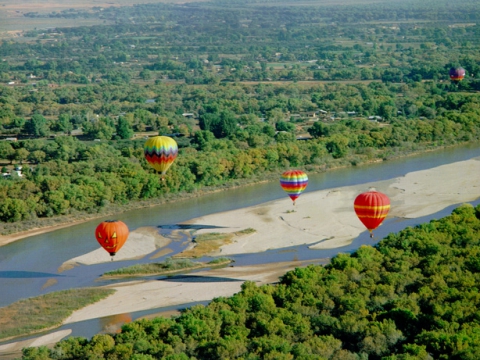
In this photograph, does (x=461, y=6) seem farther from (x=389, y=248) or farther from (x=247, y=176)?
(x=389, y=248)

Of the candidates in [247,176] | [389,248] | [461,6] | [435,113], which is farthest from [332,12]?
[389,248]

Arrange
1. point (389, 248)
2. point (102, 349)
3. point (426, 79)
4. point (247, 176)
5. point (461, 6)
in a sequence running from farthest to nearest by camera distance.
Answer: point (461, 6), point (426, 79), point (247, 176), point (389, 248), point (102, 349)

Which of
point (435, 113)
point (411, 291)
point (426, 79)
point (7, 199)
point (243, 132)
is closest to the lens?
point (411, 291)

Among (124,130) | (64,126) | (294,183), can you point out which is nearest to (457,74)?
(124,130)

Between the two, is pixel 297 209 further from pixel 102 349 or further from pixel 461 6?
pixel 461 6

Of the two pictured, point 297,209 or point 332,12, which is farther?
point 332,12

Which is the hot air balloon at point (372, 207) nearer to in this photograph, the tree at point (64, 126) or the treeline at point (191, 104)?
the treeline at point (191, 104)
